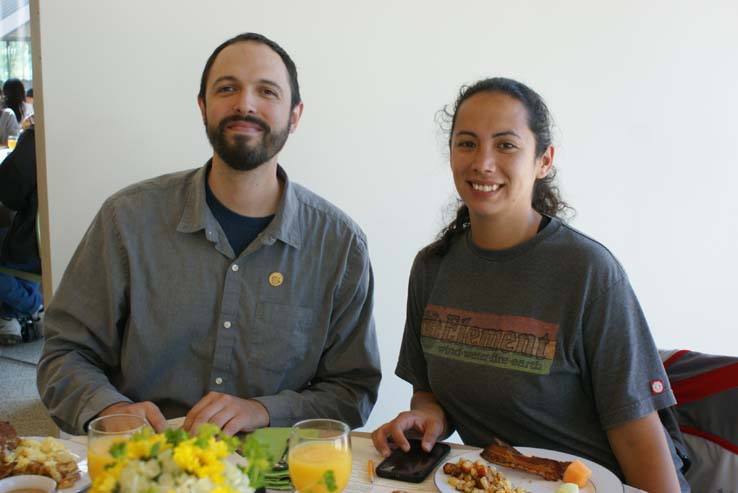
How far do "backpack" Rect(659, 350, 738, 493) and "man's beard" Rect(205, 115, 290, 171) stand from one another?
1051mm

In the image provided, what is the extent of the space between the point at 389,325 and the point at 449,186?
55cm

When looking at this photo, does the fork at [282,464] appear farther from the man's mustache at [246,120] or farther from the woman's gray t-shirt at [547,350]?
the man's mustache at [246,120]

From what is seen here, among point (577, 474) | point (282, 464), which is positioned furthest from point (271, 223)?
point (577, 474)

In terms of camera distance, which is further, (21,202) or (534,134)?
(21,202)

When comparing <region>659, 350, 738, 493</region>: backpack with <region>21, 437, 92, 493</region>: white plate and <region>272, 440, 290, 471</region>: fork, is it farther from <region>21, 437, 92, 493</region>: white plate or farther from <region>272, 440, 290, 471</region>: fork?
<region>21, 437, 92, 493</region>: white plate

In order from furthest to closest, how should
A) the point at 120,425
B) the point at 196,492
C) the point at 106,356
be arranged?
the point at 106,356 → the point at 120,425 → the point at 196,492

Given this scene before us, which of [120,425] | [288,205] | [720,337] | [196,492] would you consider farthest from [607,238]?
[196,492]

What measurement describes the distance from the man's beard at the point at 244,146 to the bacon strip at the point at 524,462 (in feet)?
2.90

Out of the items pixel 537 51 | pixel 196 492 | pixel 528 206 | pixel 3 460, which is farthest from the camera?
pixel 537 51

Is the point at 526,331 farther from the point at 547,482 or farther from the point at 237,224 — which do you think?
the point at 237,224

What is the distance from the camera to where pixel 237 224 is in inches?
70.6

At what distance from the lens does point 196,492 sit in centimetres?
70

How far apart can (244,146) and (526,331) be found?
78 centimetres

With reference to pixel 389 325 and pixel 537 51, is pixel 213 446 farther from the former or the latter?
pixel 537 51
